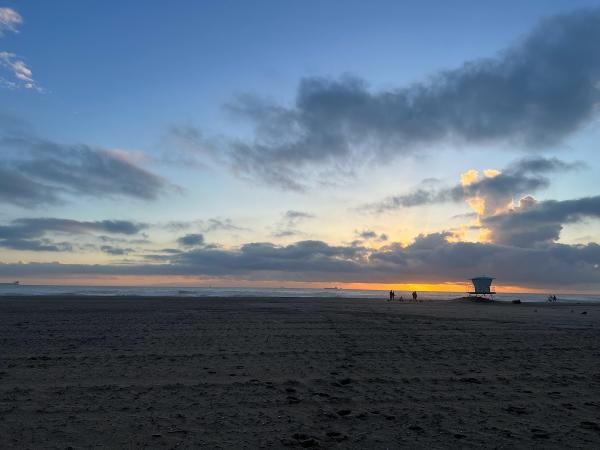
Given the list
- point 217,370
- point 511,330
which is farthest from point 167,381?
point 511,330

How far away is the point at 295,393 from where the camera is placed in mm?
8625

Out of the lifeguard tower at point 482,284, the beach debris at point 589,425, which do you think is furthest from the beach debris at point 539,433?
the lifeguard tower at point 482,284

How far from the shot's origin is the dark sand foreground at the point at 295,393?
6375 mm

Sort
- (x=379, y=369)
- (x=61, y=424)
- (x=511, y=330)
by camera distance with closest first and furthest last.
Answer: (x=61, y=424) → (x=379, y=369) → (x=511, y=330)

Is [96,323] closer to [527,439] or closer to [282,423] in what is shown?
[282,423]

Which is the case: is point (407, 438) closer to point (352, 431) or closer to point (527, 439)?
point (352, 431)

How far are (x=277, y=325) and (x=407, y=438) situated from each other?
50.1ft

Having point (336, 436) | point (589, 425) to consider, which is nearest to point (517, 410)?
point (589, 425)

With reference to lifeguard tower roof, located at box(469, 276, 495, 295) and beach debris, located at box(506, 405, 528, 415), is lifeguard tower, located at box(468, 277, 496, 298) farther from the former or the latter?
beach debris, located at box(506, 405, 528, 415)

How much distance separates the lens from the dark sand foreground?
20.9 ft

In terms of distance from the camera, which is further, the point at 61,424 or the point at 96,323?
the point at 96,323

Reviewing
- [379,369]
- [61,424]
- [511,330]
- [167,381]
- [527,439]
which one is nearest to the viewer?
[527,439]

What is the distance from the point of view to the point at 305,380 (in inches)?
382

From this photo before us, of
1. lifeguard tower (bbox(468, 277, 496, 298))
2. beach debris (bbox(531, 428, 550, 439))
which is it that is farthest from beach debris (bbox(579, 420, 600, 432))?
lifeguard tower (bbox(468, 277, 496, 298))
